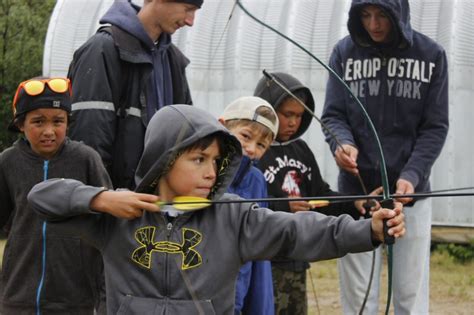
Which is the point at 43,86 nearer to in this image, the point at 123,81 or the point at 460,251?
the point at 123,81

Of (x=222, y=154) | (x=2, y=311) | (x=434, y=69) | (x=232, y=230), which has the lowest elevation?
(x=2, y=311)

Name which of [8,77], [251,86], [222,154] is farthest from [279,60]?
[222,154]

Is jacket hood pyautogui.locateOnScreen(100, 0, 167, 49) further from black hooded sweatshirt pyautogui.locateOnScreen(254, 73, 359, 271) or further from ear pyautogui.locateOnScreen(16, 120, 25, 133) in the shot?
black hooded sweatshirt pyautogui.locateOnScreen(254, 73, 359, 271)

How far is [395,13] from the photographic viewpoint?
5641 millimetres

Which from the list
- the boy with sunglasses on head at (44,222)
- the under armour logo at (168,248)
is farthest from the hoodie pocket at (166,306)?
the boy with sunglasses on head at (44,222)

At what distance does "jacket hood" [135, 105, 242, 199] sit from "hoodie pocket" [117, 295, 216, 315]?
1.27 feet

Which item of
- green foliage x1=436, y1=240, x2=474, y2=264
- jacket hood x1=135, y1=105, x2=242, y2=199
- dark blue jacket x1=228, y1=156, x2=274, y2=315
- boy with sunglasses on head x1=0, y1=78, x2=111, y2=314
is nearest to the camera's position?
jacket hood x1=135, y1=105, x2=242, y2=199

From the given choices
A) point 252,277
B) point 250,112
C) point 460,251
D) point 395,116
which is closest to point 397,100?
point 395,116

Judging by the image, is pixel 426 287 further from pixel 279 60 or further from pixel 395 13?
pixel 279 60

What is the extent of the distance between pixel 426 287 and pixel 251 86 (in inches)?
241

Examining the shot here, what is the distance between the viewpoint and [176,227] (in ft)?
12.0

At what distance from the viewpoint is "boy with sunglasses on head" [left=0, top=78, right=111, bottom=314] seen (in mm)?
4754

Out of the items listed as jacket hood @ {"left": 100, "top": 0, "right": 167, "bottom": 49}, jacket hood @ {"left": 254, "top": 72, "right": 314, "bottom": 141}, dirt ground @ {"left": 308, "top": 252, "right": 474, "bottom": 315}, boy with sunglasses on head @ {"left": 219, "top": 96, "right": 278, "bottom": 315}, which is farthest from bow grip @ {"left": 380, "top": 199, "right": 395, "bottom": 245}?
dirt ground @ {"left": 308, "top": 252, "right": 474, "bottom": 315}

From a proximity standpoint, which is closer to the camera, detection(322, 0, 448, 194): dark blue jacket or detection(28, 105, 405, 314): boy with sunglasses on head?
detection(28, 105, 405, 314): boy with sunglasses on head
